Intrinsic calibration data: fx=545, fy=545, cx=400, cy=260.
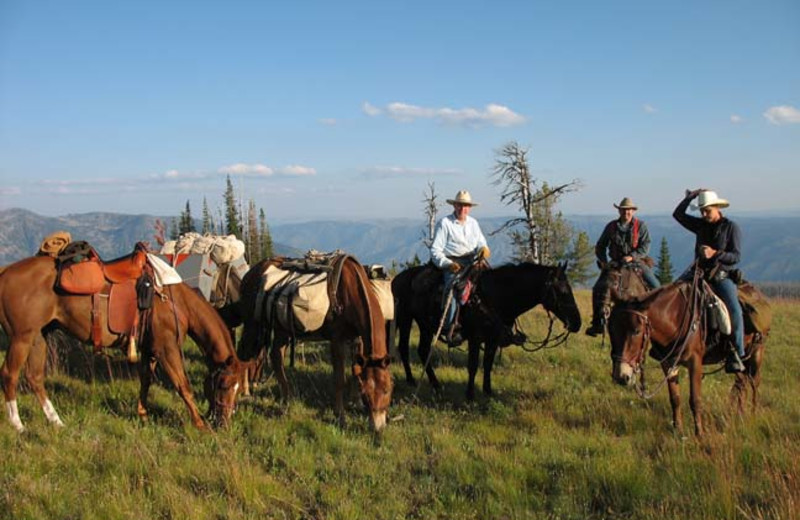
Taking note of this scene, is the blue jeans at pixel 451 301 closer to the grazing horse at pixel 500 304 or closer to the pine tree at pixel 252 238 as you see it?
the grazing horse at pixel 500 304

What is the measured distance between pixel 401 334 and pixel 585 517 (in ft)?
18.9

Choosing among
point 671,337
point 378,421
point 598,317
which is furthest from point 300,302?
point 671,337

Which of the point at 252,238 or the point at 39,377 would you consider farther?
the point at 252,238

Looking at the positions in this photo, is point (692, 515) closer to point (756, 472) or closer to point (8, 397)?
point (756, 472)

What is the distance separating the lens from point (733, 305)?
7.12 m

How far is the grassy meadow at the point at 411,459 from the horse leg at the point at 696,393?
0.81 feet

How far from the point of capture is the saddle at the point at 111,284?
6738 mm

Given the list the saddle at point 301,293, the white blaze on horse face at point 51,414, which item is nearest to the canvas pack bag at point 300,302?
the saddle at point 301,293

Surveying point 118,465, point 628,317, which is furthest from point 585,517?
point 118,465

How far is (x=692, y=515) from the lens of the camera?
4336mm

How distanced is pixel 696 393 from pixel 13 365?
819cm

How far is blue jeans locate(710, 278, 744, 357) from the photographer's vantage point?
7035 millimetres

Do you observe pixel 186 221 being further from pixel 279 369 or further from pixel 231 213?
pixel 279 369

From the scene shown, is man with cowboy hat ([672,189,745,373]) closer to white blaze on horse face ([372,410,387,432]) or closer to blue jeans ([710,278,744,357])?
blue jeans ([710,278,744,357])
